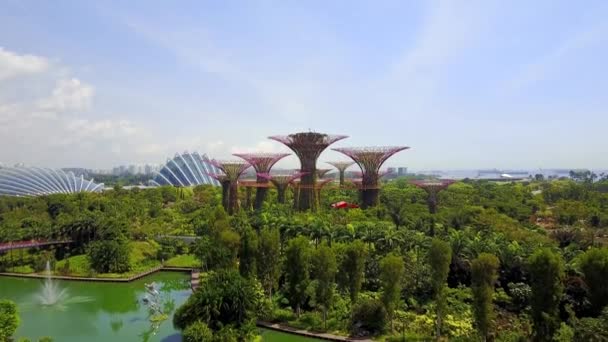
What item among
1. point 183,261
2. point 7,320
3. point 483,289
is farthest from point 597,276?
point 183,261

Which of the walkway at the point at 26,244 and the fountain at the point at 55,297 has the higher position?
the walkway at the point at 26,244

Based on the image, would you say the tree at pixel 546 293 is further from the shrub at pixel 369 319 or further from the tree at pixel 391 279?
the shrub at pixel 369 319

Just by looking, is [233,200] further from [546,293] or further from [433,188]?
[546,293]

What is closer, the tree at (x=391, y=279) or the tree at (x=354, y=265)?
the tree at (x=391, y=279)

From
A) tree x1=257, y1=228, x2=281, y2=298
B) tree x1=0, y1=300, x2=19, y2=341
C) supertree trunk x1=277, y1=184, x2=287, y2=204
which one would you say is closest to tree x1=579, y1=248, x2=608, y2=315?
tree x1=257, y1=228, x2=281, y2=298

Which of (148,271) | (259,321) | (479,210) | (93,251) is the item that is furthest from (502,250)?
(93,251)

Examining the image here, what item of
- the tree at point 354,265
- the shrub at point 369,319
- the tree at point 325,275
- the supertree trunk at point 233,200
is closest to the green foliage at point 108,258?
the tree at point 325,275

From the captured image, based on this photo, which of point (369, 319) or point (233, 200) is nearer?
point (369, 319)
